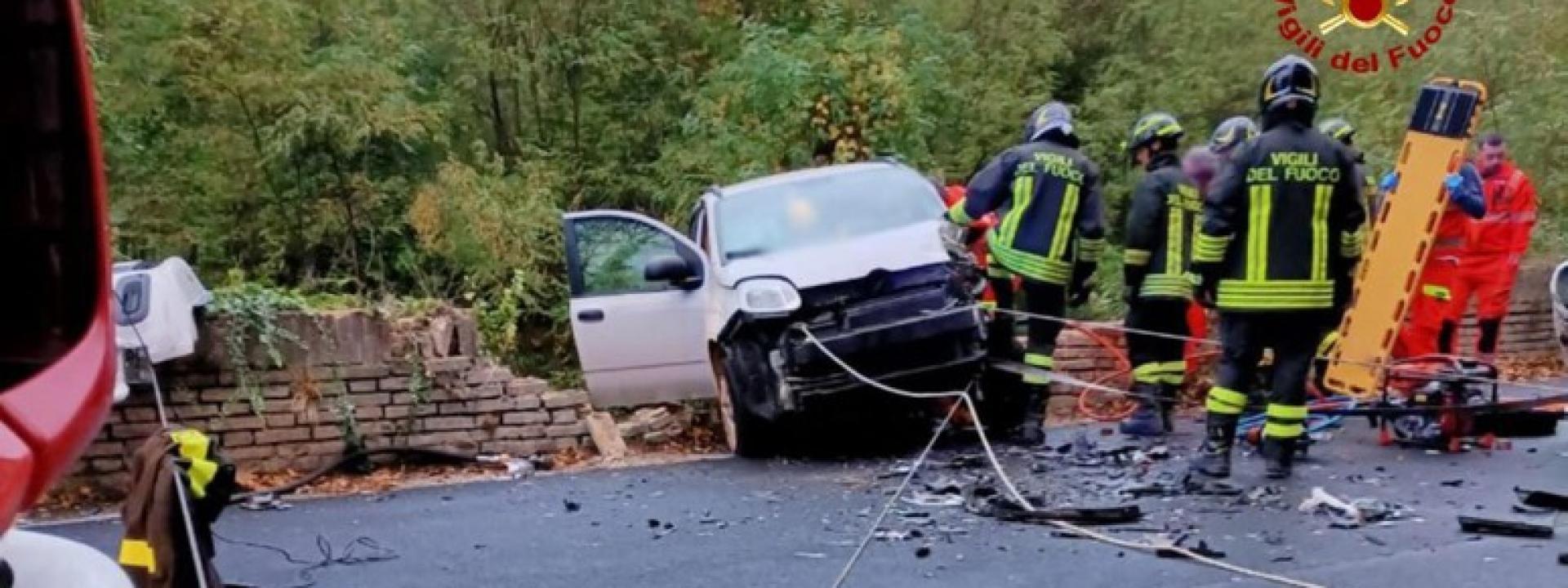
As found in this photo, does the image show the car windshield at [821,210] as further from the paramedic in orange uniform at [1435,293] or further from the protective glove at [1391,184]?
the paramedic in orange uniform at [1435,293]

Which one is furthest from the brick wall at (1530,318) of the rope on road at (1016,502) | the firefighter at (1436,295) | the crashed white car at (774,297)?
the rope on road at (1016,502)

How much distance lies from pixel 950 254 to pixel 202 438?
4803mm

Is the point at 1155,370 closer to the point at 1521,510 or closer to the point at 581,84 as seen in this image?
the point at 1521,510

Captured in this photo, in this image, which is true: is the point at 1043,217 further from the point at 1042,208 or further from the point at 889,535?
the point at 889,535

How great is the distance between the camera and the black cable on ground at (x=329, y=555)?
6.30 m

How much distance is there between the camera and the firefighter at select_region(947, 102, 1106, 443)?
826 centimetres

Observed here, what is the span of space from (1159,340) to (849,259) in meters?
1.91

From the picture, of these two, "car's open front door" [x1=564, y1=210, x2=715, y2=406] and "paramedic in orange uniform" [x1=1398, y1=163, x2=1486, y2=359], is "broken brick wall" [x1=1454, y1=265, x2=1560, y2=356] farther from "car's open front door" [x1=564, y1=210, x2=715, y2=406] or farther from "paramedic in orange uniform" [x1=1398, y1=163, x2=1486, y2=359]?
"car's open front door" [x1=564, y1=210, x2=715, y2=406]

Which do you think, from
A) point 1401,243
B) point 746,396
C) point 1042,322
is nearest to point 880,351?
point 746,396

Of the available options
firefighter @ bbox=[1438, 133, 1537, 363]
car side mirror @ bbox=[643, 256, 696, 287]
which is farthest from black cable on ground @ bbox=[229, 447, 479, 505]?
firefighter @ bbox=[1438, 133, 1537, 363]

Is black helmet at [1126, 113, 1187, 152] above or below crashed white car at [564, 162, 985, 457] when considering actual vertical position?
above

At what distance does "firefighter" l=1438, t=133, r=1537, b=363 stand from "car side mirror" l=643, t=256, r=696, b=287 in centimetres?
503

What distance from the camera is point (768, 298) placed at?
8.16 m

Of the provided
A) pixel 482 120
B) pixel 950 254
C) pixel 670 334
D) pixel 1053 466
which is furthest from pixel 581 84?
pixel 1053 466
